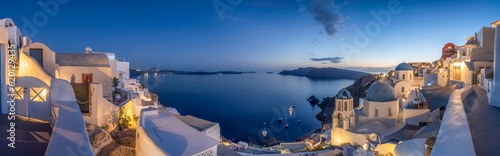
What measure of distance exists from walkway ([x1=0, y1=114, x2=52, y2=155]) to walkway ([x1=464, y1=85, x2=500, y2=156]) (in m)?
7.59

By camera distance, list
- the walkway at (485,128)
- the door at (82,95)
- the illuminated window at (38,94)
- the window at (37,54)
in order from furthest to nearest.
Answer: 1. the window at (37,54)
2. the door at (82,95)
3. the illuminated window at (38,94)
4. the walkway at (485,128)

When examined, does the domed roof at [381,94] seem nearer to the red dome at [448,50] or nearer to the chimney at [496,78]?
the chimney at [496,78]

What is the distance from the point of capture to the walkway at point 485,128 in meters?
4.66

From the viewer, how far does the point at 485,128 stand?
5484mm

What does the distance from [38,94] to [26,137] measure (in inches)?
109

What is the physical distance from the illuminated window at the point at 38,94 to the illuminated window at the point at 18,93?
9.2 inches

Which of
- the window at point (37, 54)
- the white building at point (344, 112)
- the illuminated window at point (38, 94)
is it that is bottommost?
the white building at point (344, 112)

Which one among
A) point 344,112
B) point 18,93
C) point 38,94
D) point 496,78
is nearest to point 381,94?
point 344,112

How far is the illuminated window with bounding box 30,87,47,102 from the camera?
9.22 metres

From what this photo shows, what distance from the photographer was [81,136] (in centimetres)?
650

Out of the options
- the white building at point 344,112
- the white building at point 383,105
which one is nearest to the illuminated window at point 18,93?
the white building at point 344,112

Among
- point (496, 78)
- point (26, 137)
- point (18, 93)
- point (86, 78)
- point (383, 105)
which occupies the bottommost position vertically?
point (383, 105)

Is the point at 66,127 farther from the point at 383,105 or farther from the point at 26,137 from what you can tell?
the point at 383,105

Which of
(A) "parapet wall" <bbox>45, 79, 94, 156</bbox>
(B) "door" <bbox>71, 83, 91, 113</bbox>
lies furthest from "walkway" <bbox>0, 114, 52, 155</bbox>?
(B) "door" <bbox>71, 83, 91, 113</bbox>
